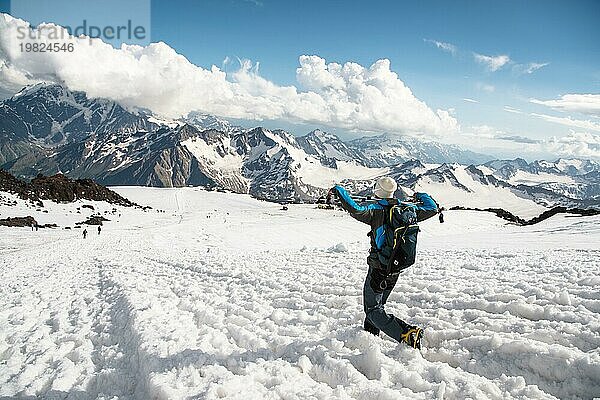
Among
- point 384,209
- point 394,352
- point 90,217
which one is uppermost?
point 384,209

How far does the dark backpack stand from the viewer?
20.2 feet

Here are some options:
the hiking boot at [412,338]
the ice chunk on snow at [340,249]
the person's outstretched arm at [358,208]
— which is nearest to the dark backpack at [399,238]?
the person's outstretched arm at [358,208]

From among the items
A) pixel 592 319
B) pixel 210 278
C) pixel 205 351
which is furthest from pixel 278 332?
pixel 210 278

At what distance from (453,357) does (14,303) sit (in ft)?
44.9

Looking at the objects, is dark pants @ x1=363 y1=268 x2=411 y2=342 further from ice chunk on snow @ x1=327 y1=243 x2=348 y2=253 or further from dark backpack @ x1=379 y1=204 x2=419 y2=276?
ice chunk on snow @ x1=327 y1=243 x2=348 y2=253

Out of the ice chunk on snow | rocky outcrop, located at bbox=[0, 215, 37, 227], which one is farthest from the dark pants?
rocky outcrop, located at bbox=[0, 215, 37, 227]

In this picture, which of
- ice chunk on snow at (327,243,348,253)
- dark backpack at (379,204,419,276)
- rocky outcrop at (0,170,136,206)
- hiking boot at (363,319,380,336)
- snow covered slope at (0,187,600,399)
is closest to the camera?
snow covered slope at (0,187,600,399)

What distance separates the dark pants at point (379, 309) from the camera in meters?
6.46

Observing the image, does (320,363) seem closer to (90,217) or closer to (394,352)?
(394,352)

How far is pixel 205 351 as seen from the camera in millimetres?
7102

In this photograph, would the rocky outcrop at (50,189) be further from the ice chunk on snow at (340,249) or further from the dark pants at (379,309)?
the dark pants at (379,309)

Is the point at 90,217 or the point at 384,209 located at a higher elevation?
the point at 384,209

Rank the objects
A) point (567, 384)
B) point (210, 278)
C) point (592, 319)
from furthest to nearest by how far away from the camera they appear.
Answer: point (210, 278)
point (592, 319)
point (567, 384)

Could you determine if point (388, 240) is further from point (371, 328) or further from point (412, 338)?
point (371, 328)
